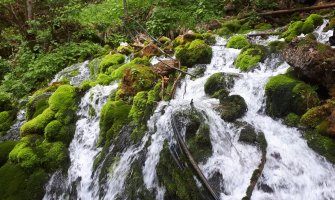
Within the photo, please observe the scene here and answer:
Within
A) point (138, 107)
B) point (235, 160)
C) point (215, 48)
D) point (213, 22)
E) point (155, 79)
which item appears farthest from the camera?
point (213, 22)

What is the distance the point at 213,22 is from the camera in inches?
472

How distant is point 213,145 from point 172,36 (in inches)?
306

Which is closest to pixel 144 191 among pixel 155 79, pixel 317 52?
pixel 155 79

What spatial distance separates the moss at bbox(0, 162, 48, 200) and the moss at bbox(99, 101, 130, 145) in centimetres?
149

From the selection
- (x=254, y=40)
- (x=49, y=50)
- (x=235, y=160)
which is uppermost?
(x=235, y=160)

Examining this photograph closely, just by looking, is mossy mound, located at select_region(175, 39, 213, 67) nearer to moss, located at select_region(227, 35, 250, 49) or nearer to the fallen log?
moss, located at select_region(227, 35, 250, 49)

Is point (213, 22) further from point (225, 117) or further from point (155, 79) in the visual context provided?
point (225, 117)

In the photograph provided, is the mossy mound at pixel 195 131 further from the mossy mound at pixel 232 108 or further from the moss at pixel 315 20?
the moss at pixel 315 20

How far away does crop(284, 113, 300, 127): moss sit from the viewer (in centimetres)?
570

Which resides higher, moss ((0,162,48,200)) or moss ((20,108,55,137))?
moss ((20,108,55,137))

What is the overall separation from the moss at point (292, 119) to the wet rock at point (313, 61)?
0.86 meters

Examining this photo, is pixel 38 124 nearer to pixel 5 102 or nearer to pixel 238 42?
pixel 5 102

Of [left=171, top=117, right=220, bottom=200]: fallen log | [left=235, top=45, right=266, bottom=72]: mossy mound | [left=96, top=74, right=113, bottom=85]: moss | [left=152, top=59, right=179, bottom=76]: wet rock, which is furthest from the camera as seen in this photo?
[left=96, top=74, right=113, bottom=85]: moss

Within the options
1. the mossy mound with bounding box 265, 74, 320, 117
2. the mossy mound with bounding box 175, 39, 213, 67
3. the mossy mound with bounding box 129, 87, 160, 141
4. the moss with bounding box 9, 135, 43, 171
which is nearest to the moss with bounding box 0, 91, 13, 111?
the moss with bounding box 9, 135, 43, 171
